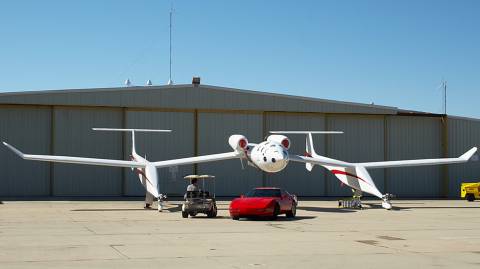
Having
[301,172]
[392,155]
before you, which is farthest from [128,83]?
[392,155]

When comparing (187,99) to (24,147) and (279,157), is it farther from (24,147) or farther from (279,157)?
(279,157)

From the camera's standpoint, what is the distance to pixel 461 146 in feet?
185

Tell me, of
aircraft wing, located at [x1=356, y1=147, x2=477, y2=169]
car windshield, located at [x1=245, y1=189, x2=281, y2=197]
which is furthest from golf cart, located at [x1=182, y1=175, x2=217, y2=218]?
aircraft wing, located at [x1=356, y1=147, x2=477, y2=169]

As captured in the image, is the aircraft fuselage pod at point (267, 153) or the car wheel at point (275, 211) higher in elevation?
the aircraft fuselage pod at point (267, 153)

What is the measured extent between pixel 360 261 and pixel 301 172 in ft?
129

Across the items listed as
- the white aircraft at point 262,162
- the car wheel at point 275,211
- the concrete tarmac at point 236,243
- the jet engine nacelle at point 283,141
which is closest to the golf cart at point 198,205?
the concrete tarmac at point 236,243

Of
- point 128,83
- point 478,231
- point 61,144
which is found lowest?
point 478,231

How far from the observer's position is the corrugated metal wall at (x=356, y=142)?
54.3 m

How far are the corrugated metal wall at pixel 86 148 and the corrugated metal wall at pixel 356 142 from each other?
1650 cm

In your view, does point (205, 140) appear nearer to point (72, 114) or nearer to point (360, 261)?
point (72, 114)

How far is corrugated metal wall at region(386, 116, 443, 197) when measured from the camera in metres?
55.2

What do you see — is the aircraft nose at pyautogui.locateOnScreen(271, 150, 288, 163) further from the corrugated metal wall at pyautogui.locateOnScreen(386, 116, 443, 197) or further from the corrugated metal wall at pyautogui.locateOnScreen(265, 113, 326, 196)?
the corrugated metal wall at pyautogui.locateOnScreen(386, 116, 443, 197)

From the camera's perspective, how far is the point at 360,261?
46.9 feet

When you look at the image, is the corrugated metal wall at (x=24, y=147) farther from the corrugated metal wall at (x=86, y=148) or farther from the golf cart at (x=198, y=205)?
the golf cart at (x=198, y=205)
